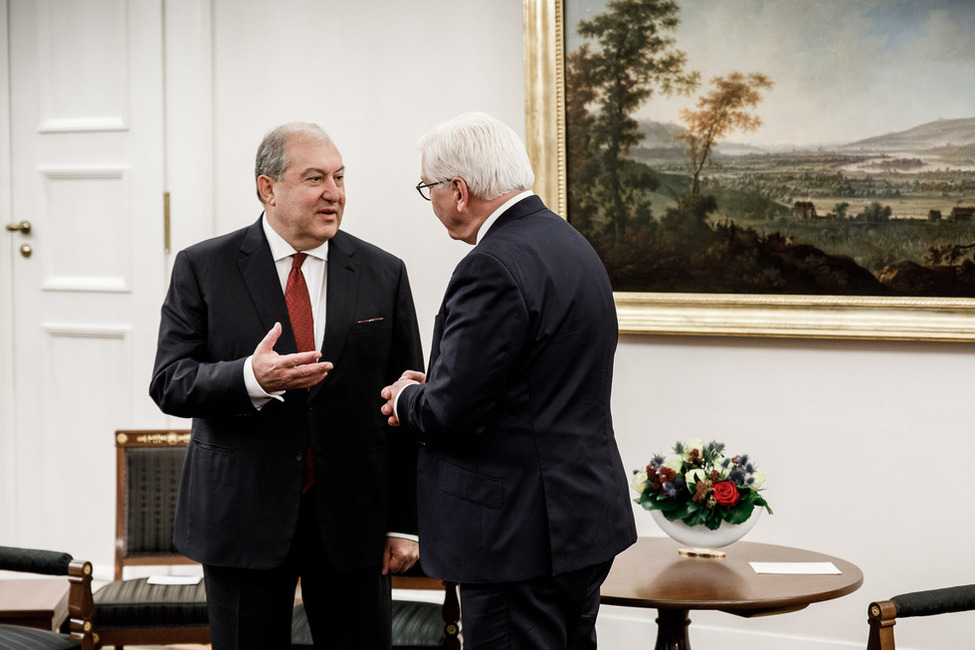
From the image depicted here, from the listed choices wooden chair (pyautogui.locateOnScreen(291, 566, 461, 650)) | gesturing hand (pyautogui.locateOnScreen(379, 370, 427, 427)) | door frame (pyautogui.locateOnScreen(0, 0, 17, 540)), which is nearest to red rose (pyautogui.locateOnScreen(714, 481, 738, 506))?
wooden chair (pyautogui.locateOnScreen(291, 566, 461, 650))

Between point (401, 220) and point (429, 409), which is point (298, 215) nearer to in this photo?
point (429, 409)

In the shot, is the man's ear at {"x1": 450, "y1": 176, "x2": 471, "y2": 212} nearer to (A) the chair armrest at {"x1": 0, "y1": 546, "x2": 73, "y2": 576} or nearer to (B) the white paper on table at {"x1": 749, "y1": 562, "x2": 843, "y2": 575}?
(B) the white paper on table at {"x1": 749, "y1": 562, "x2": 843, "y2": 575}

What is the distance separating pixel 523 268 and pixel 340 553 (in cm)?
86

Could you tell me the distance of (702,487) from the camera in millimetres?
3049

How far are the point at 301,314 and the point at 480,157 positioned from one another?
2.10ft

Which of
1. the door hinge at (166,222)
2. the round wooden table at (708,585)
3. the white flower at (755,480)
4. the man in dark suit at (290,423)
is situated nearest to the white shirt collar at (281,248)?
the man in dark suit at (290,423)

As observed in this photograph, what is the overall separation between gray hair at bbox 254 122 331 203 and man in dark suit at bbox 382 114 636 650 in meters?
0.48

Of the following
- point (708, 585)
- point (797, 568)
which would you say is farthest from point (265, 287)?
point (797, 568)

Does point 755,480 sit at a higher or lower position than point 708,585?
higher

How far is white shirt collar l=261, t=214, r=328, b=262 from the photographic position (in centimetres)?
256

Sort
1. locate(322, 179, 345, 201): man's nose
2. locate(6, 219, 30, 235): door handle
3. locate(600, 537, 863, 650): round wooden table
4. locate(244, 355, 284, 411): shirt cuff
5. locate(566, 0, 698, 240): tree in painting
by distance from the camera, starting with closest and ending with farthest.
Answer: locate(244, 355, 284, 411): shirt cuff → locate(322, 179, 345, 201): man's nose → locate(600, 537, 863, 650): round wooden table → locate(566, 0, 698, 240): tree in painting → locate(6, 219, 30, 235): door handle

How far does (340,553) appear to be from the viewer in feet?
8.02

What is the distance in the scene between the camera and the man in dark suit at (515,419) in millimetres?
2055

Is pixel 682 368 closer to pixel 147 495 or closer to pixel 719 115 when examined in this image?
pixel 719 115
